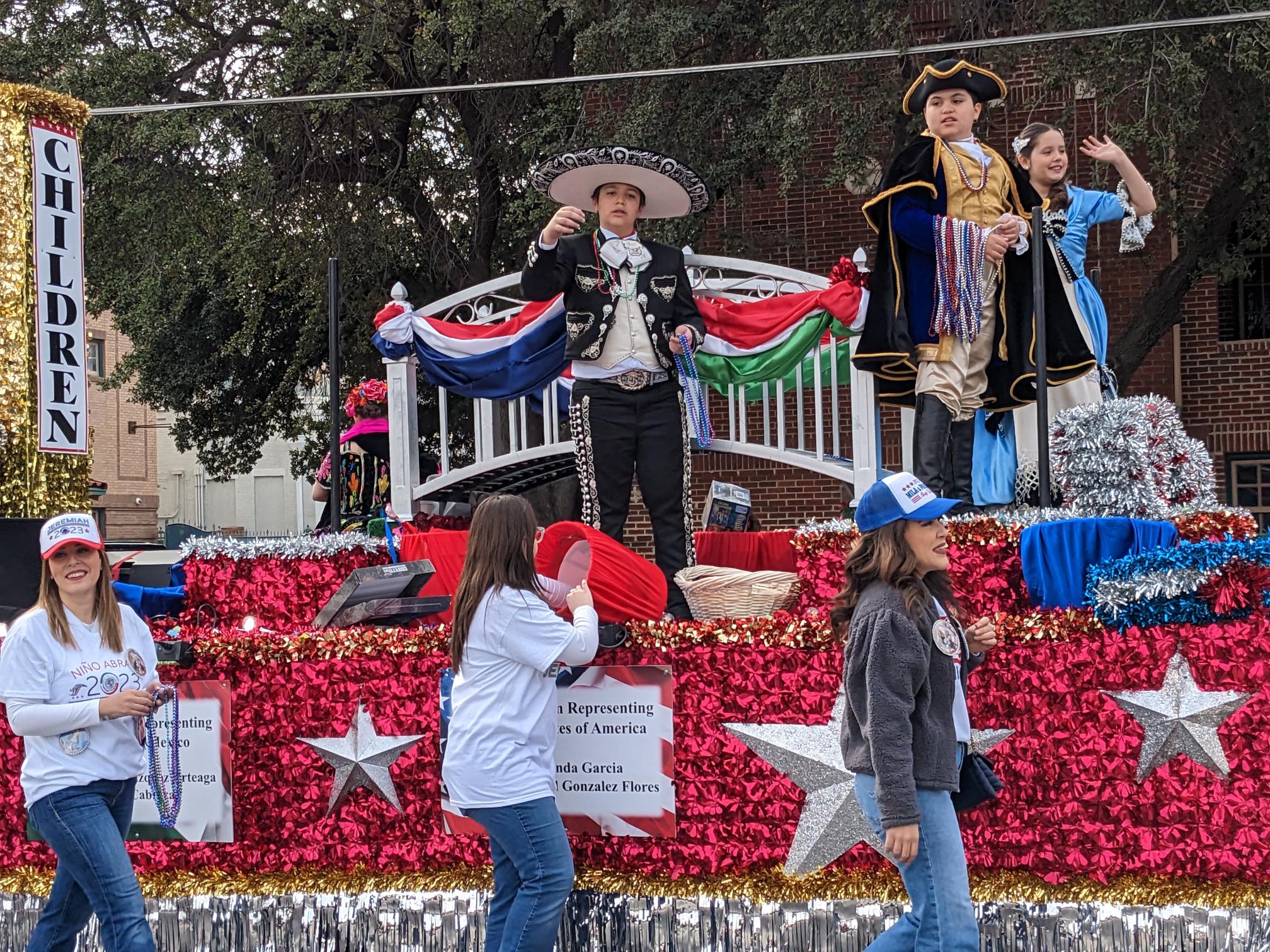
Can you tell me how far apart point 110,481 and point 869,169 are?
30.3 meters

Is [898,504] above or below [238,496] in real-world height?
below

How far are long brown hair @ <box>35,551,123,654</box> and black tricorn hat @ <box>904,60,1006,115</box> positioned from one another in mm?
3565

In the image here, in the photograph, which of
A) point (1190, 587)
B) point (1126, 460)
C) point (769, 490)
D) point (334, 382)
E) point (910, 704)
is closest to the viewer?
point (910, 704)

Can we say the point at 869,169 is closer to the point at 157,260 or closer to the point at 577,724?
the point at 157,260

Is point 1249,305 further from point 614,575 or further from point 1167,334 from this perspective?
point 614,575

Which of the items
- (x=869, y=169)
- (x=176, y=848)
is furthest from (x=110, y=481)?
(x=176, y=848)

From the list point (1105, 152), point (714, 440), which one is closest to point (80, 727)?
point (714, 440)

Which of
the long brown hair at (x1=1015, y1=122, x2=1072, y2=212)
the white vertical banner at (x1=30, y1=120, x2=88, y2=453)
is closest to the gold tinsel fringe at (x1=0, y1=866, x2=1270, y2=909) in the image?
the white vertical banner at (x1=30, y1=120, x2=88, y2=453)

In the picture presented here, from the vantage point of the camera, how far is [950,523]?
479 cm

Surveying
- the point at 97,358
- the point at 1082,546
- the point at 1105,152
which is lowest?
the point at 1082,546

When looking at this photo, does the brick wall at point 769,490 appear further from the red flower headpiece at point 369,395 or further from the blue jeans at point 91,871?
the blue jeans at point 91,871

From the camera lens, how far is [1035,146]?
20.1 feet

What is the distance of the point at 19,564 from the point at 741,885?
3.31 metres

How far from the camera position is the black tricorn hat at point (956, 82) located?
566 centimetres
